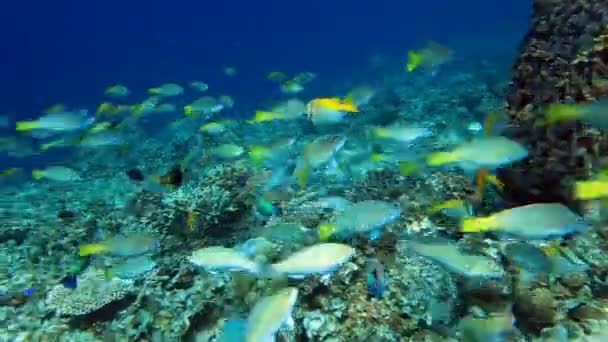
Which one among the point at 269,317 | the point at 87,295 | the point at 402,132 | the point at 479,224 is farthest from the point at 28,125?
the point at 479,224

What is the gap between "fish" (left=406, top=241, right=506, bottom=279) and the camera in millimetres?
3361

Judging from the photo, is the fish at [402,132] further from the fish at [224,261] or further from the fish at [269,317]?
the fish at [269,317]

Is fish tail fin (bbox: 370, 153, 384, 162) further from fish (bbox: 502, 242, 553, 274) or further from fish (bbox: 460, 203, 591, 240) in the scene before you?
fish (bbox: 460, 203, 591, 240)

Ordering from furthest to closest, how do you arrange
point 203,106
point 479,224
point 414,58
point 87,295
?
point 203,106, point 414,58, point 87,295, point 479,224

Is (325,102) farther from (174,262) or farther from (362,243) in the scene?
(174,262)

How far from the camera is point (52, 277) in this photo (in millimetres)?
6129

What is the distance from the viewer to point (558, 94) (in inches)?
207

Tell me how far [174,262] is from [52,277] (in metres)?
1.85

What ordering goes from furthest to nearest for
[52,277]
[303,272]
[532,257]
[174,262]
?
1. [52,277]
2. [174,262]
3. [532,257]
4. [303,272]

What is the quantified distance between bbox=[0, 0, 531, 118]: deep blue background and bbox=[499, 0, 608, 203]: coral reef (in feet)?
129

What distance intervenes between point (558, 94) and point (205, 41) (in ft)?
395

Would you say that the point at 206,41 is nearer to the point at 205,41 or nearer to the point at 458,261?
the point at 205,41

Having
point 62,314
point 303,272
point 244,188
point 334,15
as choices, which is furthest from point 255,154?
point 334,15

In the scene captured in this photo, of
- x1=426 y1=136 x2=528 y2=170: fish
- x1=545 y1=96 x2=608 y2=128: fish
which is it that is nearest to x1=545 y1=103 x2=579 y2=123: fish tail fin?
x1=545 y1=96 x2=608 y2=128: fish
